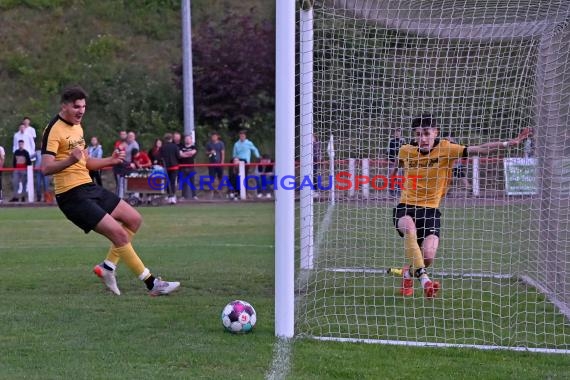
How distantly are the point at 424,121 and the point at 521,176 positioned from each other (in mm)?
1291

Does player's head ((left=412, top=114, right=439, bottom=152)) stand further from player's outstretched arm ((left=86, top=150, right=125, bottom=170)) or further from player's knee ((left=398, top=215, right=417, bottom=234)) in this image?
player's outstretched arm ((left=86, top=150, right=125, bottom=170))

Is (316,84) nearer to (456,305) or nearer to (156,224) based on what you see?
(456,305)

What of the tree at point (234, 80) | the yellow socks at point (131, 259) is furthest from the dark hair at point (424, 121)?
→ the tree at point (234, 80)

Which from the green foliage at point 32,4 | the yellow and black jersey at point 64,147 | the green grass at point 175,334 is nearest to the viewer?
the green grass at point 175,334

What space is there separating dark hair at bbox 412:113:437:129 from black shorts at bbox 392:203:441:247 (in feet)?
2.60

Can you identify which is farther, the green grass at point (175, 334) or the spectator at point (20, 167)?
the spectator at point (20, 167)

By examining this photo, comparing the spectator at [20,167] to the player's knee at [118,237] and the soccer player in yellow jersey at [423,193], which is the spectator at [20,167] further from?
the soccer player in yellow jersey at [423,193]

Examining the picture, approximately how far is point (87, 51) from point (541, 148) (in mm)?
27178

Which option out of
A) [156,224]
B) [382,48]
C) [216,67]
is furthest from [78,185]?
[216,67]

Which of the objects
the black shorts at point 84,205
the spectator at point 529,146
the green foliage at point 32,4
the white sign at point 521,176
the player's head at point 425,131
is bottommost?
the black shorts at point 84,205

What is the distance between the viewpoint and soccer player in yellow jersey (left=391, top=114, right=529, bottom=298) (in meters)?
7.71

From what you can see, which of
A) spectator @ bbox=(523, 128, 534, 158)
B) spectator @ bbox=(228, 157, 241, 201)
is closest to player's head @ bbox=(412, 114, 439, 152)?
spectator @ bbox=(523, 128, 534, 158)

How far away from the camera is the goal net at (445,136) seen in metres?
6.88

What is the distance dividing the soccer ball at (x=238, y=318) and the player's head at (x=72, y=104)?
8.31ft
